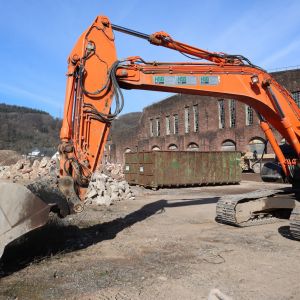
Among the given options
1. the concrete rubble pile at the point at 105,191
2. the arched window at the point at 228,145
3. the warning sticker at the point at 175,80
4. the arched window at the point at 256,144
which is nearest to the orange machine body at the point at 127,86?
the warning sticker at the point at 175,80

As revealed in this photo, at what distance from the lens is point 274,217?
977 centimetres

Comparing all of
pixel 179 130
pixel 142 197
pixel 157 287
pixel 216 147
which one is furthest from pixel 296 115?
pixel 179 130

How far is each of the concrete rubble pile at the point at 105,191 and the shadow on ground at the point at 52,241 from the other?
357 centimetres

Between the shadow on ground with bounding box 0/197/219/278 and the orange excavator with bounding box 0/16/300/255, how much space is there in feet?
2.99

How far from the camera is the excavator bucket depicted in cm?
530

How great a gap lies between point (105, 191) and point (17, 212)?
957 centimetres

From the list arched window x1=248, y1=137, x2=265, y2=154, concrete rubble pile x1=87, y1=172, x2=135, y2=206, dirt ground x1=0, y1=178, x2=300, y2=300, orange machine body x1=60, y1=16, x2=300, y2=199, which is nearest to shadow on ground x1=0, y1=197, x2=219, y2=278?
dirt ground x1=0, y1=178, x2=300, y2=300

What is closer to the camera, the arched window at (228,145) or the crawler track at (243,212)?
the crawler track at (243,212)

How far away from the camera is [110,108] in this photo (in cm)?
746

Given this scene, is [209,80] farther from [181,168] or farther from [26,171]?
[26,171]

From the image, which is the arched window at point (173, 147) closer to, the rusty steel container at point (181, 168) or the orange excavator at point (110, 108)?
the rusty steel container at point (181, 168)

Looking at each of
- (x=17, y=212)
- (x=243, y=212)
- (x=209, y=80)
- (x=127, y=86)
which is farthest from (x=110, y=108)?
(x=243, y=212)

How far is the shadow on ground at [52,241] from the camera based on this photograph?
243 inches

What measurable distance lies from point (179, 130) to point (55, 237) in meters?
35.0
